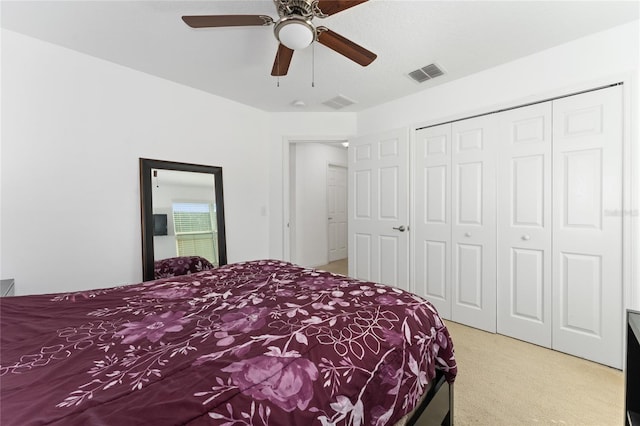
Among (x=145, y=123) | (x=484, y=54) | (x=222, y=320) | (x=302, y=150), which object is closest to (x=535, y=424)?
(x=222, y=320)

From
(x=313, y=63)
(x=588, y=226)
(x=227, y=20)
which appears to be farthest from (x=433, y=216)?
(x=227, y=20)

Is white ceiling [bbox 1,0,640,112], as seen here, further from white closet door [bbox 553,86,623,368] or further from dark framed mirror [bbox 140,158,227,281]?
dark framed mirror [bbox 140,158,227,281]

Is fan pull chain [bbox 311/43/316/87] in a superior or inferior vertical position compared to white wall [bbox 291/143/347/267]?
superior

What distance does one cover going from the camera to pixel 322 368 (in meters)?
0.76

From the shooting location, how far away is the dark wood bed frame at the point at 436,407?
1095 mm

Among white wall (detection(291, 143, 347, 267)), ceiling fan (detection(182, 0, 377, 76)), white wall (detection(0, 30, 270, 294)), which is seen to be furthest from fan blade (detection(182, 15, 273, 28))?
white wall (detection(291, 143, 347, 267))

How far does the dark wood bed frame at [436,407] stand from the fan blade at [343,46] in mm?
1829

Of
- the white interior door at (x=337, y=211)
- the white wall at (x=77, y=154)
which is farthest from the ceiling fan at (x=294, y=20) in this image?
the white interior door at (x=337, y=211)

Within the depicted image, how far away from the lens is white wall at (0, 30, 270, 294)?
6.33 ft

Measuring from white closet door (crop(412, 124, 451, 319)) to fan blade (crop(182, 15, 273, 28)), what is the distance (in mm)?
2063

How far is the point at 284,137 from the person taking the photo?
3.57 m

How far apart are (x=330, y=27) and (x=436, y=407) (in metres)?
2.35

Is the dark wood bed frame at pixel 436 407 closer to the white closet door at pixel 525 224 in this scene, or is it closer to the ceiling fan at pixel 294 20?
the white closet door at pixel 525 224

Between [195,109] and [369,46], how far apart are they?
1.87 meters
